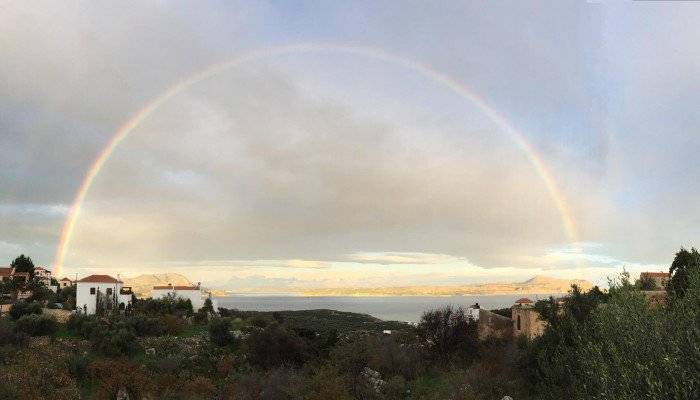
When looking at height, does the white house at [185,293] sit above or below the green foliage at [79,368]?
above

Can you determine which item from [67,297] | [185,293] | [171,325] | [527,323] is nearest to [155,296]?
[185,293]

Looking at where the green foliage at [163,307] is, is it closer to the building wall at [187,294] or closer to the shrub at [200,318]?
the shrub at [200,318]

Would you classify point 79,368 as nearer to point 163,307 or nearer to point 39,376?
point 39,376

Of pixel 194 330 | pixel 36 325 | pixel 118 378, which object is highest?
pixel 36 325

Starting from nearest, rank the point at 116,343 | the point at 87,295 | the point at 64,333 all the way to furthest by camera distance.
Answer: the point at 116,343
the point at 64,333
the point at 87,295

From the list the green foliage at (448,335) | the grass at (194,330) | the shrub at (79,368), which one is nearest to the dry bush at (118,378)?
the shrub at (79,368)

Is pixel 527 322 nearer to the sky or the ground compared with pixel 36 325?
nearer to the sky
